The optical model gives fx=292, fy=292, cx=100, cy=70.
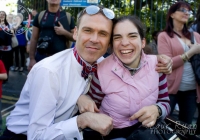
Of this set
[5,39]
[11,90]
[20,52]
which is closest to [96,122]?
[5,39]

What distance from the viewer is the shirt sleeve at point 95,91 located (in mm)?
2199

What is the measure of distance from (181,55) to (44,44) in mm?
1873

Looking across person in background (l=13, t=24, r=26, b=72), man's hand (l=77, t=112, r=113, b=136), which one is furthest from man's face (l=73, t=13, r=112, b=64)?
person in background (l=13, t=24, r=26, b=72)

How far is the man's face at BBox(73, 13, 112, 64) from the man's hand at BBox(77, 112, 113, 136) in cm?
46

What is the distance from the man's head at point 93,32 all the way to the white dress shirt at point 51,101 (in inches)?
4.5

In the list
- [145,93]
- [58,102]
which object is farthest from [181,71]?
[58,102]

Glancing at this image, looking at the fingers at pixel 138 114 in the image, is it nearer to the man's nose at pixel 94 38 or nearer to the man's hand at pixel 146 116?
the man's hand at pixel 146 116

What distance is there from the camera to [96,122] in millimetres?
1941

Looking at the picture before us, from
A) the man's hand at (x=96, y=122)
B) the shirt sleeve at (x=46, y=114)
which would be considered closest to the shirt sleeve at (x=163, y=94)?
the man's hand at (x=96, y=122)

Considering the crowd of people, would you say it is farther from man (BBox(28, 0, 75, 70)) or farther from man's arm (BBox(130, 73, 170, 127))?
man (BBox(28, 0, 75, 70))

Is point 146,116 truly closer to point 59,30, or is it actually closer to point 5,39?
point 59,30

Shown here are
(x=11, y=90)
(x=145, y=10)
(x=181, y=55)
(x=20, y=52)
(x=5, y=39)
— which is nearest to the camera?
(x=181, y=55)

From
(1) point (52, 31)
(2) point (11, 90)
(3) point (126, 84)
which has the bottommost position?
(2) point (11, 90)

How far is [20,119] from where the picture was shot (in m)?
2.18
